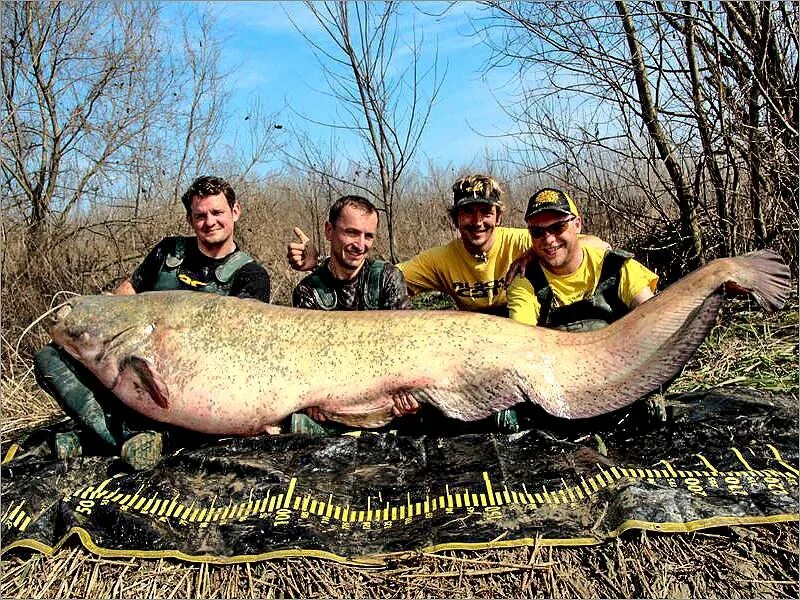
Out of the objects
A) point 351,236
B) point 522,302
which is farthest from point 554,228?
point 351,236

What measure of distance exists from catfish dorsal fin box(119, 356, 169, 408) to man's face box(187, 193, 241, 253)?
907 millimetres

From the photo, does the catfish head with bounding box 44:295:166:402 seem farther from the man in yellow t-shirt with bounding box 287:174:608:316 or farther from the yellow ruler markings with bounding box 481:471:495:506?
the yellow ruler markings with bounding box 481:471:495:506

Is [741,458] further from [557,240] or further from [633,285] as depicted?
[557,240]

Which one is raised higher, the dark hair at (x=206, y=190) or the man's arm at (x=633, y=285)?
the dark hair at (x=206, y=190)

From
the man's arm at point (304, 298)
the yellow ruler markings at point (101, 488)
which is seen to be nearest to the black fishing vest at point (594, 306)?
the man's arm at point (304, 298)

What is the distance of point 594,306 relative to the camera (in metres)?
3.57

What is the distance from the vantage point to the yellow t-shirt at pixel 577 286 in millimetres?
3523

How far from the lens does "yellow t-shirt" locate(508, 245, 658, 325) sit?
3.52 m

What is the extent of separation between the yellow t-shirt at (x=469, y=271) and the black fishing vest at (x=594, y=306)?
2.09 ft

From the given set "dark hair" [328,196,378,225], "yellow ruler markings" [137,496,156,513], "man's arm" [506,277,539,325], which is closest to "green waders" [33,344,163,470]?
"yellow ruler markings" [137,496,156,513]

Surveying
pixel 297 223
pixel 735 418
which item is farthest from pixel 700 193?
pixel 297 223

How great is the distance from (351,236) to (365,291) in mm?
341

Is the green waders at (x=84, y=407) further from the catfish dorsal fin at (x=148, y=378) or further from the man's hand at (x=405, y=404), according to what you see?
the man's hand at (x=405, y=404)

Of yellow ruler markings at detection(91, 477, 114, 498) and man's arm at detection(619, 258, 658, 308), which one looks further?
man's arm at detection(619, 258, 658, 308)
